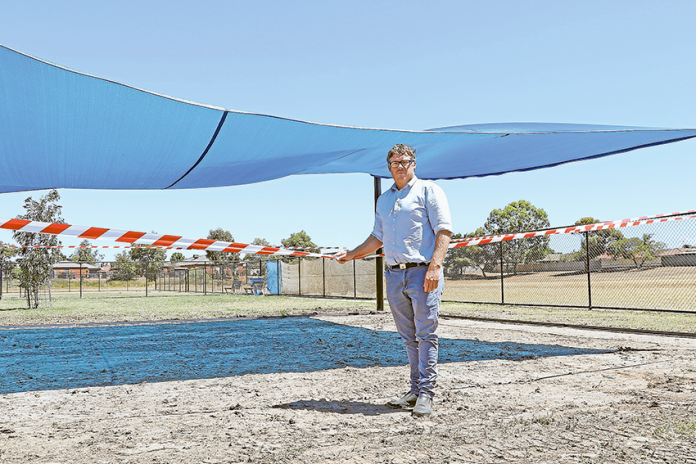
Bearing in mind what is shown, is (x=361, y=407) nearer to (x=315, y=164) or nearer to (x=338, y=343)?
(x=338, y=343)

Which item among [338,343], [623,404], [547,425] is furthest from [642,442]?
[338,343]

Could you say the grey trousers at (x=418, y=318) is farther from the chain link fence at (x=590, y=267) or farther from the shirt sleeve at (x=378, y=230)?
the chain link fence at (x=590, y=267)

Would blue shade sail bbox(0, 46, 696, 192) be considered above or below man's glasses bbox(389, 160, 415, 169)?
above

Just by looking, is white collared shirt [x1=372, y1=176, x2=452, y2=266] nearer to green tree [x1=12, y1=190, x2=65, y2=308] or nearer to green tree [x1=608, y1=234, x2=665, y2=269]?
green tree [x1=608, y1=234, x2=665, y2=269]

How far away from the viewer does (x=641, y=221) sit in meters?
10.3

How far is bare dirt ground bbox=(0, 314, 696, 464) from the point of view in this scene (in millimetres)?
2602

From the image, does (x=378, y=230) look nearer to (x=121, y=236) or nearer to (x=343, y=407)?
(x=343, y=407)

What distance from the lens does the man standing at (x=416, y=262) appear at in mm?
3377

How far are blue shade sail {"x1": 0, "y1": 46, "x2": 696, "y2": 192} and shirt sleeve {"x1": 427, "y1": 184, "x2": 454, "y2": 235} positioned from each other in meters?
2.12

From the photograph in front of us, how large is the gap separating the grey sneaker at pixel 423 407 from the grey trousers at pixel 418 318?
0.12 feet

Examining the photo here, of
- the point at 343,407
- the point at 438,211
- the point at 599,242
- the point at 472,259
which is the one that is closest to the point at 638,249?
the point at 599,242

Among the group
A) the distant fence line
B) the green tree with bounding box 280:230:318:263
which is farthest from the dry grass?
the green tree with bounding box 280:230:318:263

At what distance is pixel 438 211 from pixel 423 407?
1250mm

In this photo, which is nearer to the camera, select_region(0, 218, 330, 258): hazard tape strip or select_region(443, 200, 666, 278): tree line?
select_region(0, 218, 330, 258): hazard tape strip
